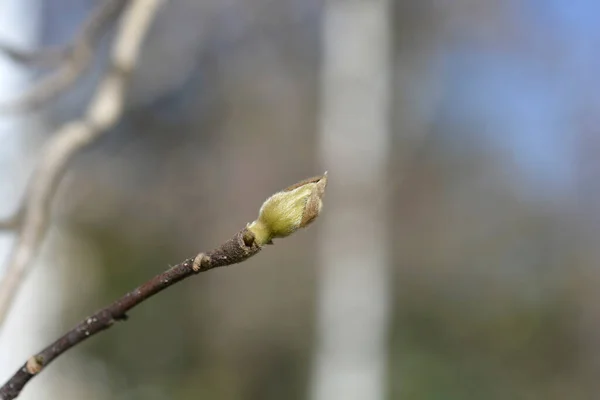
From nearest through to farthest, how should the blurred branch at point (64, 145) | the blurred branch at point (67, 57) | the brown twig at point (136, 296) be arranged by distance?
the brown twig at point (136, 296), the blurred branch at point (64, 145), the blurred branch at point (67, 57)

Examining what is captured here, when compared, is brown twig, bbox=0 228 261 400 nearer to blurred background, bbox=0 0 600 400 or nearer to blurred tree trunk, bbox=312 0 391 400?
blurred background, bbox=0 0 600 400

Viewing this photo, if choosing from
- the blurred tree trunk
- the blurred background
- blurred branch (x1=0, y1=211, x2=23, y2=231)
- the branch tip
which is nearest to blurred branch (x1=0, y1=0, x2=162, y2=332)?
blurred branch (x1=0, y1=211, x2=23, y2=231)

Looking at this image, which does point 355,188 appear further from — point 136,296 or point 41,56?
point 136,296

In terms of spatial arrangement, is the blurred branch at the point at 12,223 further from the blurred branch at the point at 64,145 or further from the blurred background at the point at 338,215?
the blurred background at the point at 338,215

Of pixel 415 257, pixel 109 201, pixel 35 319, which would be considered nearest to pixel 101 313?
pixel 35 319

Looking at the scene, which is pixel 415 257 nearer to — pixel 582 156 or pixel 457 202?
pixel 457 202

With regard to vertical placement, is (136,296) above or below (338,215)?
below

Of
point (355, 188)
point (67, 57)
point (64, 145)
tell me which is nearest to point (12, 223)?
point (64, 145)

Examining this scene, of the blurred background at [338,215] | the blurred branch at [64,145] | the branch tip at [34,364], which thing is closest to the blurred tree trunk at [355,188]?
the blurred background at [338,215]
